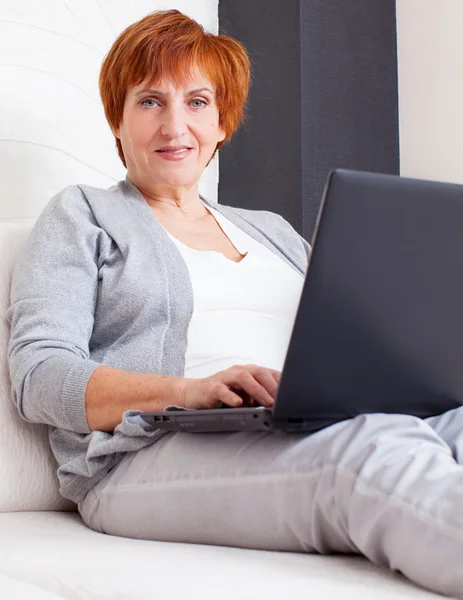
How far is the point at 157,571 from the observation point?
858 millimetres

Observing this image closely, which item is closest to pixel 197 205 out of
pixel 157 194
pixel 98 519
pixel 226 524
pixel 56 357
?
pixel 157 194

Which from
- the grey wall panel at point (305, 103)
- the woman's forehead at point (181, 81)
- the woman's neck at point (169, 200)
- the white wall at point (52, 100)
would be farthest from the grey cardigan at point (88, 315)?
the grey wall panel at point (305, 103)

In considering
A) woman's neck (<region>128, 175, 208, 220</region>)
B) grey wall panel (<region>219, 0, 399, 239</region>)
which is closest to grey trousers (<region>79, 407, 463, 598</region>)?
woman's neck (<region>128, 175, 208, 220</region>)

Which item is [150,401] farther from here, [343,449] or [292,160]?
[292,160]

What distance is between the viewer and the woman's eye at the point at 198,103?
68.6 inches

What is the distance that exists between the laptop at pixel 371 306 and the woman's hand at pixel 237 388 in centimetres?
7

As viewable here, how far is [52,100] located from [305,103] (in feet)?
2.56

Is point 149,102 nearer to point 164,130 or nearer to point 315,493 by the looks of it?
point 164,130

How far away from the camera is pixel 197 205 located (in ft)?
5.93

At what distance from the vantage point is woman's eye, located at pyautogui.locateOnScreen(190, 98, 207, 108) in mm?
1741

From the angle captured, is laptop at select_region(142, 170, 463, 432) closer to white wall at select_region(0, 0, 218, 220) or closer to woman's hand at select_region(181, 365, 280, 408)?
woman's hand at select_region(181, 365, 280, 408)

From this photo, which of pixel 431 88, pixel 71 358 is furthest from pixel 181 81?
pixel 431 88

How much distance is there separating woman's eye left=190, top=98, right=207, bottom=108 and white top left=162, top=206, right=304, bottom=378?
1.05ft

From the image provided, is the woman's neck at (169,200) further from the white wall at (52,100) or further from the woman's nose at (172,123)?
the white wall at (52,100)
